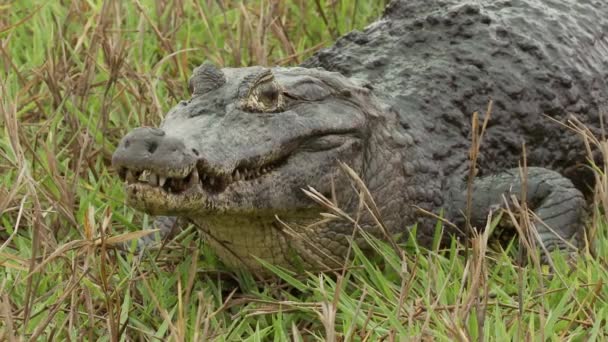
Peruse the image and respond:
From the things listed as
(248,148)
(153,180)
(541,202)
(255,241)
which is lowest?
(541,202)

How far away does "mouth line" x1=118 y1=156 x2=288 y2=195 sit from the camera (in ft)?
10.3

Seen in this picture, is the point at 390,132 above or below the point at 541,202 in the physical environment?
above

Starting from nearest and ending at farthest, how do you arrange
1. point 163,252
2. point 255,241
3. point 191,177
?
point 191,177
point 255,241
point 163,252

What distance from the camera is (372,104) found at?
4.04 metres

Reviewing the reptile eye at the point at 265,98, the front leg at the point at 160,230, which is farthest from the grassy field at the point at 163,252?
the reptile eye at the point at 265,98

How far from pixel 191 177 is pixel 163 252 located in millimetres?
776

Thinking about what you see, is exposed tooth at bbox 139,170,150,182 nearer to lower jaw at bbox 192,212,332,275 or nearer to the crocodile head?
the crocodile head

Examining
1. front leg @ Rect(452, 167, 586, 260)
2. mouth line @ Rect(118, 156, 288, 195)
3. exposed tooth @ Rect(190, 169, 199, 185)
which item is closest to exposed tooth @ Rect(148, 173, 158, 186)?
mouth line @ Rect(118, 156, 288, 195)

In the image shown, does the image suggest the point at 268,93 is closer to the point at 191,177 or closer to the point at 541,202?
the point at 191,177

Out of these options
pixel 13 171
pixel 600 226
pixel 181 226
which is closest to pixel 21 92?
pixel 13 171

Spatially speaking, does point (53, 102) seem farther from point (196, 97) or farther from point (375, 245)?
point (375, 245)

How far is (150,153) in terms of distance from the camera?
309 centimetres

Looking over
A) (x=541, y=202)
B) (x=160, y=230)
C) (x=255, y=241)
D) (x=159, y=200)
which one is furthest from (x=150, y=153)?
(x=541, y=202)

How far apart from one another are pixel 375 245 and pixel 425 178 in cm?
55
